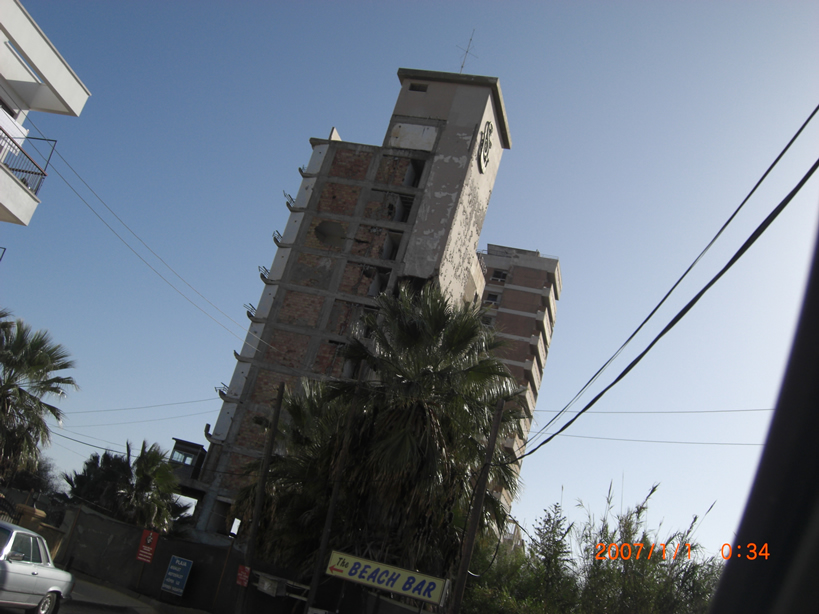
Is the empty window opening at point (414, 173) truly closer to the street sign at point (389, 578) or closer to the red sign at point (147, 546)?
the red sign at point (147, 546)

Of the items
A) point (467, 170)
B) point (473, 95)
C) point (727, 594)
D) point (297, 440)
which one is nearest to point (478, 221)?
point (467, 170)

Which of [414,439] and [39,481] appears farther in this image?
[39,481]

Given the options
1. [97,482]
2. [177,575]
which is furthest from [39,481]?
[177,575]

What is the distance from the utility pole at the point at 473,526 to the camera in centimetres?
1255

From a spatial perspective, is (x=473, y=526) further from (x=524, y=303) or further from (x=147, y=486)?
(x=524, y=303)

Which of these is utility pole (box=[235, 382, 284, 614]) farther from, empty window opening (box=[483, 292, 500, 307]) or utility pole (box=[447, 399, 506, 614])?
empty window opening (box=[483, 292, 500, 307])

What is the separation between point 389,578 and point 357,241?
34033 millimetres

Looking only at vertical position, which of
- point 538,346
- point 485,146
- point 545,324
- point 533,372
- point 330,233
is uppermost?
point 485,146

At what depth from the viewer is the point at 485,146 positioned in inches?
1948

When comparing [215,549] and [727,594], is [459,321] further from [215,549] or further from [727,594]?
[727,594]

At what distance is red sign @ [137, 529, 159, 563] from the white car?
7818 mm

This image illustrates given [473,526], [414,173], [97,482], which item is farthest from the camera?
[414,173]

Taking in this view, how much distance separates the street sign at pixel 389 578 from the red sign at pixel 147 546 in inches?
344

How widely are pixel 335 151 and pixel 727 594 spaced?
49070mm
